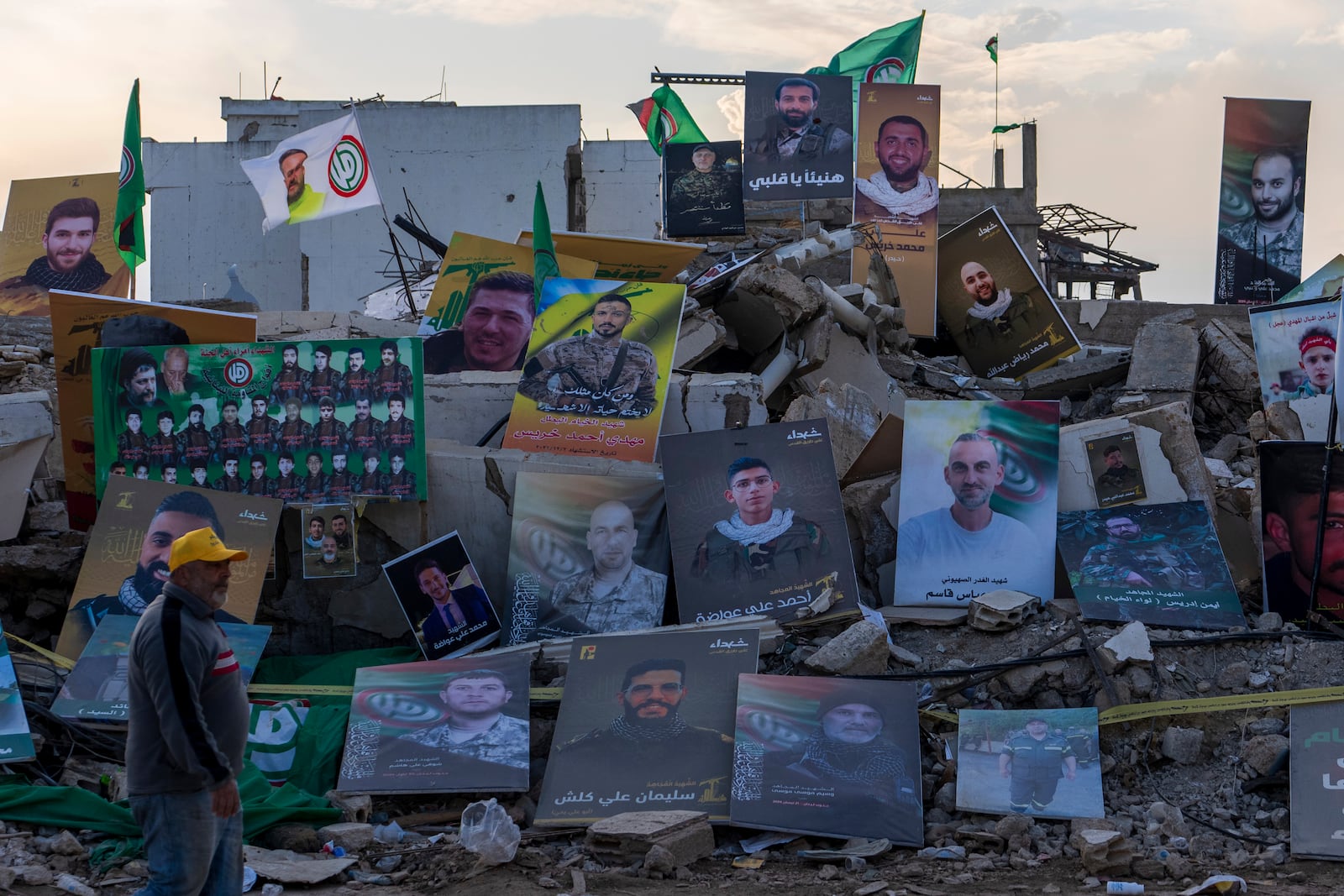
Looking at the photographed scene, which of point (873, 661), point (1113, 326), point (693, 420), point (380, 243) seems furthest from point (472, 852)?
point (380, 243)

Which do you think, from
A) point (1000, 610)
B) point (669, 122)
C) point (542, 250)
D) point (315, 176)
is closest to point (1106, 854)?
point (1000, 610)

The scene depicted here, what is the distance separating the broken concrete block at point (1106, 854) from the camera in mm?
5117

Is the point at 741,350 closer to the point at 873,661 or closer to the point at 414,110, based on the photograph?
the point at 873,661

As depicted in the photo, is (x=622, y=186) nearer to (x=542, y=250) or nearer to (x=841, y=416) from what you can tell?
(x=542, y=250)

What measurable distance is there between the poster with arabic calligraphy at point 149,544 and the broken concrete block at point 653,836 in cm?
268

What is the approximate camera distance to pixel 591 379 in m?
8.69

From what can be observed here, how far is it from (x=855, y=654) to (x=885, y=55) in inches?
576

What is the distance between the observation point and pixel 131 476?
7.65 meters

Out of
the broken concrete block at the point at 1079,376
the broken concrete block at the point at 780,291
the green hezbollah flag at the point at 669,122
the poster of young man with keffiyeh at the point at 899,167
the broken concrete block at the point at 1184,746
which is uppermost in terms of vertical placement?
the green hezbollah flag at the point at 669,122

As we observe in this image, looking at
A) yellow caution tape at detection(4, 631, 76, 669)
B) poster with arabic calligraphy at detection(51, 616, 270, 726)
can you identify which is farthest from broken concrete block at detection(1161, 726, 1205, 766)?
yellow caution tape at detection(4, 631, 76, 669)

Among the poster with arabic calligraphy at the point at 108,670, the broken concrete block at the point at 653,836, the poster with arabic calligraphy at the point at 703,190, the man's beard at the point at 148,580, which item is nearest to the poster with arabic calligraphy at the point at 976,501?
the broken concrete block at the point at 653,836

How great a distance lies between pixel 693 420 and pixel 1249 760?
3.91 metres

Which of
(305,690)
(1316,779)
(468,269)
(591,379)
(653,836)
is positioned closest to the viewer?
(653,836)

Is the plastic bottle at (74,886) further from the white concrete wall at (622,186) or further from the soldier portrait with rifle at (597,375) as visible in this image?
the white concrete wall at (622,186)
